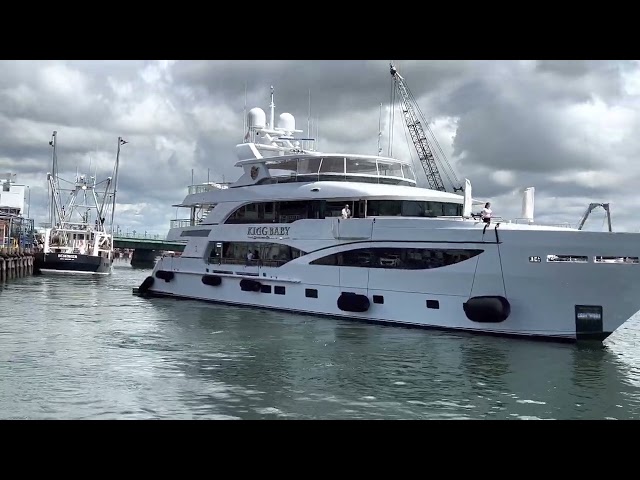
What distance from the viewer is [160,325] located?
2294cm

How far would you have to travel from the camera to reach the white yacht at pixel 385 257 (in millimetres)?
19281

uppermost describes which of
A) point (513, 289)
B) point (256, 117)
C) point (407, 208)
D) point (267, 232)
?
point (256, 117)

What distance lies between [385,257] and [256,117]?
1599 centimetres

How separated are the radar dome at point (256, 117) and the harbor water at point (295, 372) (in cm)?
1514

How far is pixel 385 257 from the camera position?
23.2m

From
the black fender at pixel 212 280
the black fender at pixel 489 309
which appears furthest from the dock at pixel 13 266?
the black fender at pixel 489 309

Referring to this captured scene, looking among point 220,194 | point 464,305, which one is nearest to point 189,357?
point 464,305

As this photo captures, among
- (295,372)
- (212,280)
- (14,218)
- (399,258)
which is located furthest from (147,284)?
(14,218)

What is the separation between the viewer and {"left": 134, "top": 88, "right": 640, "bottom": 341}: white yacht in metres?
19.3

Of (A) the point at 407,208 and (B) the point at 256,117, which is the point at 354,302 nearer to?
(A) the point at 407,208
